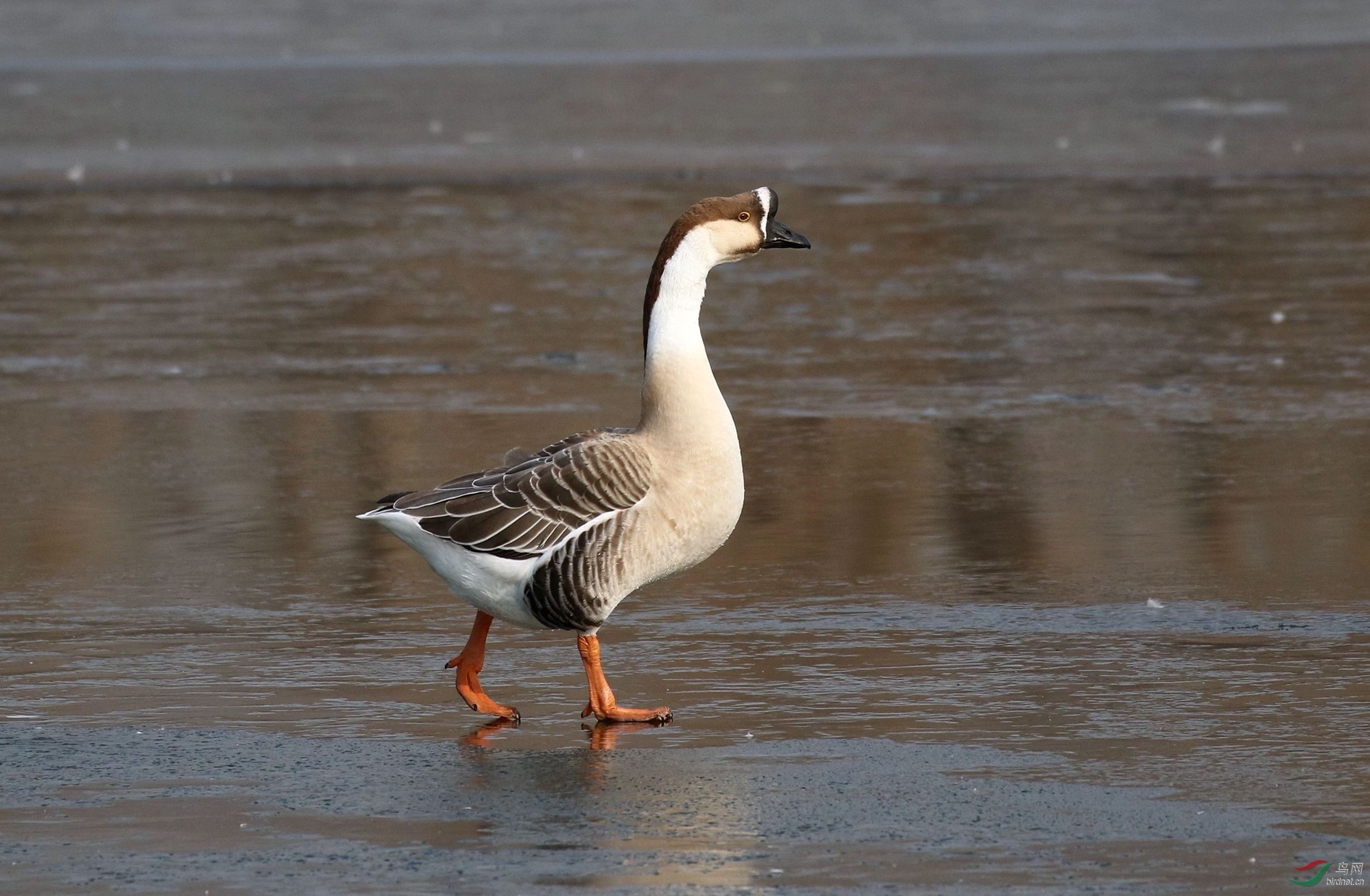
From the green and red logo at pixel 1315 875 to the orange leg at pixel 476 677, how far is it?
2194 millimetres

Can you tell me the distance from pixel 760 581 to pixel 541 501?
160 cm

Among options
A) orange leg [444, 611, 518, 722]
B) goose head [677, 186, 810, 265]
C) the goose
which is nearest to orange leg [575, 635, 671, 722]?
the goose

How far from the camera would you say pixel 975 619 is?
6.70m

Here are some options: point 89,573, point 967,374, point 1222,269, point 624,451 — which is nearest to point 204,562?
point 89,573

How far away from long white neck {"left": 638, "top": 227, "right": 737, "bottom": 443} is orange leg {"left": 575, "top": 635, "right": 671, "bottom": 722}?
0.64 metres

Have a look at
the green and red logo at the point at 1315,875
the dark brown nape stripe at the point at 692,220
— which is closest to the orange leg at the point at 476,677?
the dark brown nape stripe at the point at 692,220

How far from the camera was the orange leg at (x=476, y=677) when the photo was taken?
5.80 m

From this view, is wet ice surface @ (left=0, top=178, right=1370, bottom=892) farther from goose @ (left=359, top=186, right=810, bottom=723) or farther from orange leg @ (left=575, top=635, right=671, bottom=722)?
goose @ (left=359, top=186, right=810, bottom=723)

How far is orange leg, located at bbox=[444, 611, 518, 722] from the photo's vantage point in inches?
228

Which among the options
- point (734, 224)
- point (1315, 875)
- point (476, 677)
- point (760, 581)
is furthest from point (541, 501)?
point (1315, 875)

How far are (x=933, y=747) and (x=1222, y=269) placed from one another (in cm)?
918

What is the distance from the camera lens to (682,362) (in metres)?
6.01

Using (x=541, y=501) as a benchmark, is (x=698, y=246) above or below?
above

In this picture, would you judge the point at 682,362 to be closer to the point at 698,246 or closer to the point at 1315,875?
the point at 698,246
